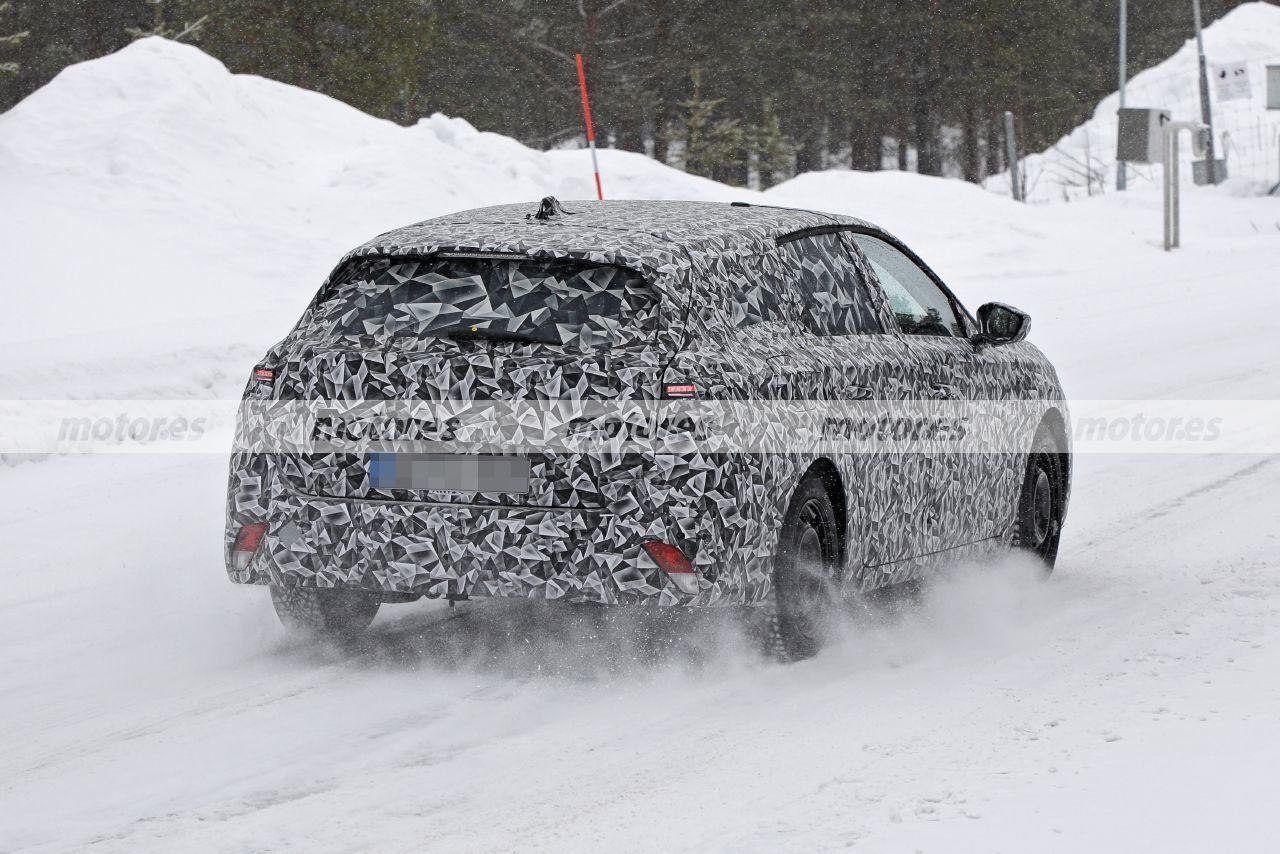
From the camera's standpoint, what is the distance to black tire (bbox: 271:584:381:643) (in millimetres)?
6406

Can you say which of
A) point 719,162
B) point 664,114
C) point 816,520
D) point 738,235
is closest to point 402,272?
point 738,235

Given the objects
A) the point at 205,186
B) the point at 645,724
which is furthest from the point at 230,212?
the point at 645,724

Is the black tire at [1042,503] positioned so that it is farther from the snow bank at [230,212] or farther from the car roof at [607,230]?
the snow bank at [230,212]

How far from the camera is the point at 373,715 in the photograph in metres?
5.64

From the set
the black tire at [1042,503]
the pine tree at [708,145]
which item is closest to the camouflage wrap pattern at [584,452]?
the black tire at [1042,503]

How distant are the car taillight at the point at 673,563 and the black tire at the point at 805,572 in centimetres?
47

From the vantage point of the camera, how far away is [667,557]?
5.62 meters

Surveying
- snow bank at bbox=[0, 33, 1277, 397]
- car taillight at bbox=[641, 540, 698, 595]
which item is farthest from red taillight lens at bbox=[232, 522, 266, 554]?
snow bank at bbox=[0, 33, 1277, 397]

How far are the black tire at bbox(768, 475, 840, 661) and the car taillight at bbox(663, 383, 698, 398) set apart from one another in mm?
600

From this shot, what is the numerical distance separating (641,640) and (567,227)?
1.50m

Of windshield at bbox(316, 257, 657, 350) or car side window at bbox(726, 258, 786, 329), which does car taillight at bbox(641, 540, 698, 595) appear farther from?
car side window at bbox(726, 258, 786, 329)

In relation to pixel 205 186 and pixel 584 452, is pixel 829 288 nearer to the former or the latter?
pixel 584 452

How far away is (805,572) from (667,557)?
758 millimetres

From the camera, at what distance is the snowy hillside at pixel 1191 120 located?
4584 centimetres
